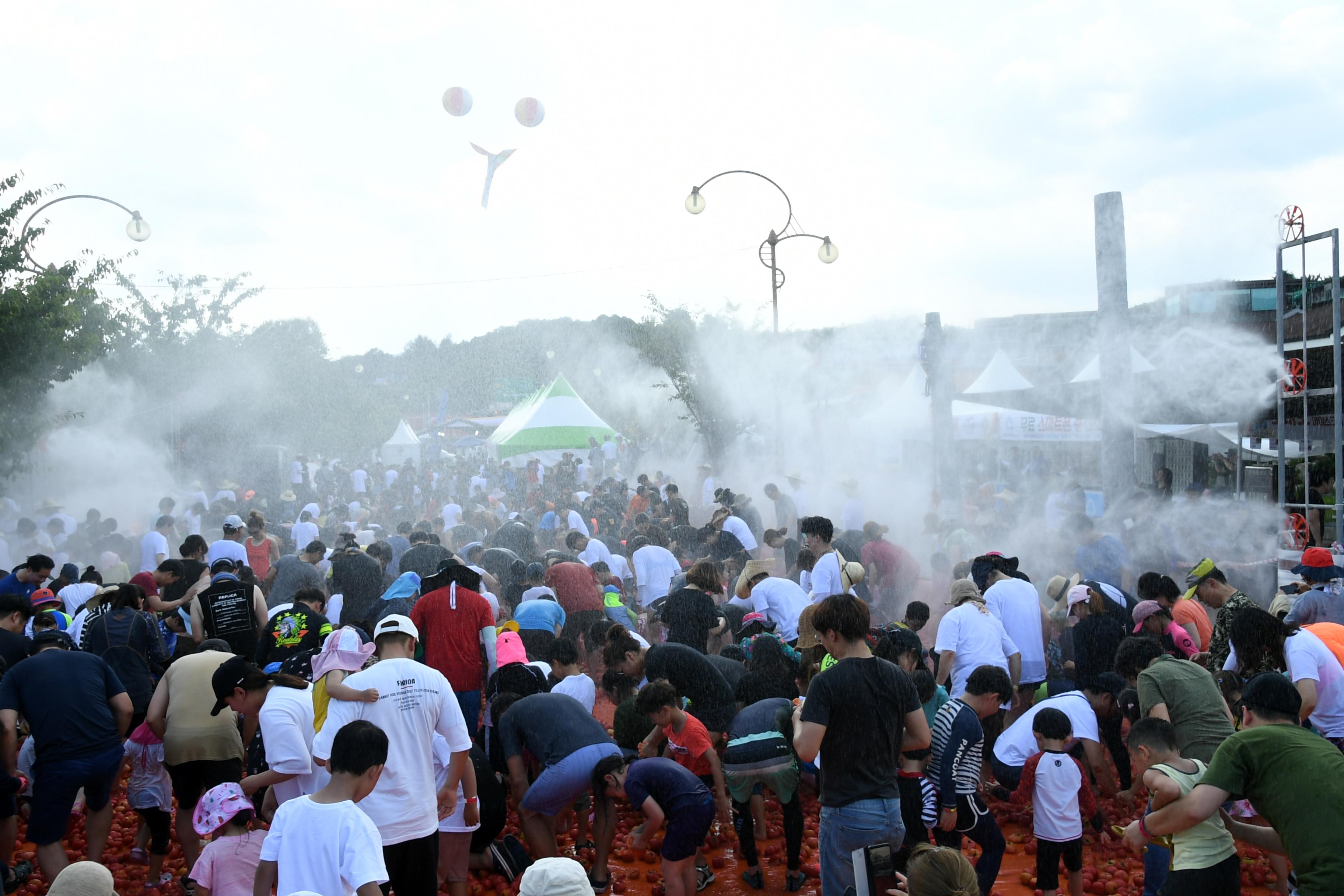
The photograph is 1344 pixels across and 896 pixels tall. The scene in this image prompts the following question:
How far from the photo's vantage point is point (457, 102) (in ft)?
49.7

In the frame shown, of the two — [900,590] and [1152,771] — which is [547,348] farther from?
[1152,771]

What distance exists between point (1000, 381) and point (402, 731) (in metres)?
18.9

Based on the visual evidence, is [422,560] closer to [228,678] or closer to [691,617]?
[691,617]

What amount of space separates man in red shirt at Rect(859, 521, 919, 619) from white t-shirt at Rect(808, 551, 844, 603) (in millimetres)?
2366

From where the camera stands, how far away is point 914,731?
11.4 feet

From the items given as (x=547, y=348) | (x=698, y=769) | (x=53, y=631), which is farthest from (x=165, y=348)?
(x=547, y=348)

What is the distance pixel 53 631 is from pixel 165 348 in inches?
1007

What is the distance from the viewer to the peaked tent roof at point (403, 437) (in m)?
29.0

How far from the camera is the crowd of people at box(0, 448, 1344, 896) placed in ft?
10.4

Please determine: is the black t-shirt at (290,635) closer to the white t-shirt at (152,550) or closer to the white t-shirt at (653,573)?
the white t-shirt at (653,573)

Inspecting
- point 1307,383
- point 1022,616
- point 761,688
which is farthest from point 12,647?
point 1307,383

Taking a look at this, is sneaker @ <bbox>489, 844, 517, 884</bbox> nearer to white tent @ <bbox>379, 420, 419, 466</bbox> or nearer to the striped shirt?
the striped shirt

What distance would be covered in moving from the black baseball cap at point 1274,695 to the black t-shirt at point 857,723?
3.85 ft

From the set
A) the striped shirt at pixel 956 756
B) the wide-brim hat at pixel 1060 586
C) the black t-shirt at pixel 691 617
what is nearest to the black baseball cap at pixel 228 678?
the black t-shirt at pixel 691 617
